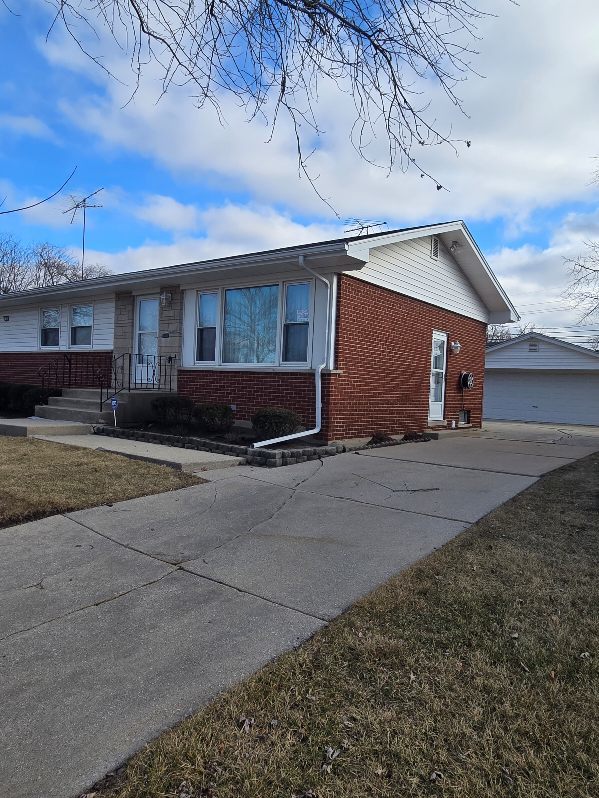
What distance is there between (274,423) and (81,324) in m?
7.81

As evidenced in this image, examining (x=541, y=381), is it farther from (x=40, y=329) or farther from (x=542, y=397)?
(x=40, y=329)

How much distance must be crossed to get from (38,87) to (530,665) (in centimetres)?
555

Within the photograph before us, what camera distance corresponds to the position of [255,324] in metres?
10.6

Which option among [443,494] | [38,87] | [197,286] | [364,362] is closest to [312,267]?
[364,362]

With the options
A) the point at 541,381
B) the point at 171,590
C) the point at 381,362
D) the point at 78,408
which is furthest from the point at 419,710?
the point at 541,381

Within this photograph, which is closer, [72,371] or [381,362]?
[381,362]

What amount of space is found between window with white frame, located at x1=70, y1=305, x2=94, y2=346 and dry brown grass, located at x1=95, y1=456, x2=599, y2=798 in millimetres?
12158

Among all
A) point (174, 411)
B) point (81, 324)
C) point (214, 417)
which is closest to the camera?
point (214, 417)

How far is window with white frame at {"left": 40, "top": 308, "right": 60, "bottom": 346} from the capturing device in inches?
589

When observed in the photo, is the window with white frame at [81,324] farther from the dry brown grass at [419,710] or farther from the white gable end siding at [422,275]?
the dry brown grass at [419,710]

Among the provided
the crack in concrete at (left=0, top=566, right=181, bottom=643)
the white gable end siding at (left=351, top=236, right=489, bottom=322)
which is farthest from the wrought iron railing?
the crack in concrete at (left=0, top=566, right=181, bottom=643)

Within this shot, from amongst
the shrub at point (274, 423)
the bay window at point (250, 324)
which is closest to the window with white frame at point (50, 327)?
the bay window at point (250, 324)

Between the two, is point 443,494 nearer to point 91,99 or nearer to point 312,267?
point 312,267

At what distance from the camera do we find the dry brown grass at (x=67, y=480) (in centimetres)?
546
